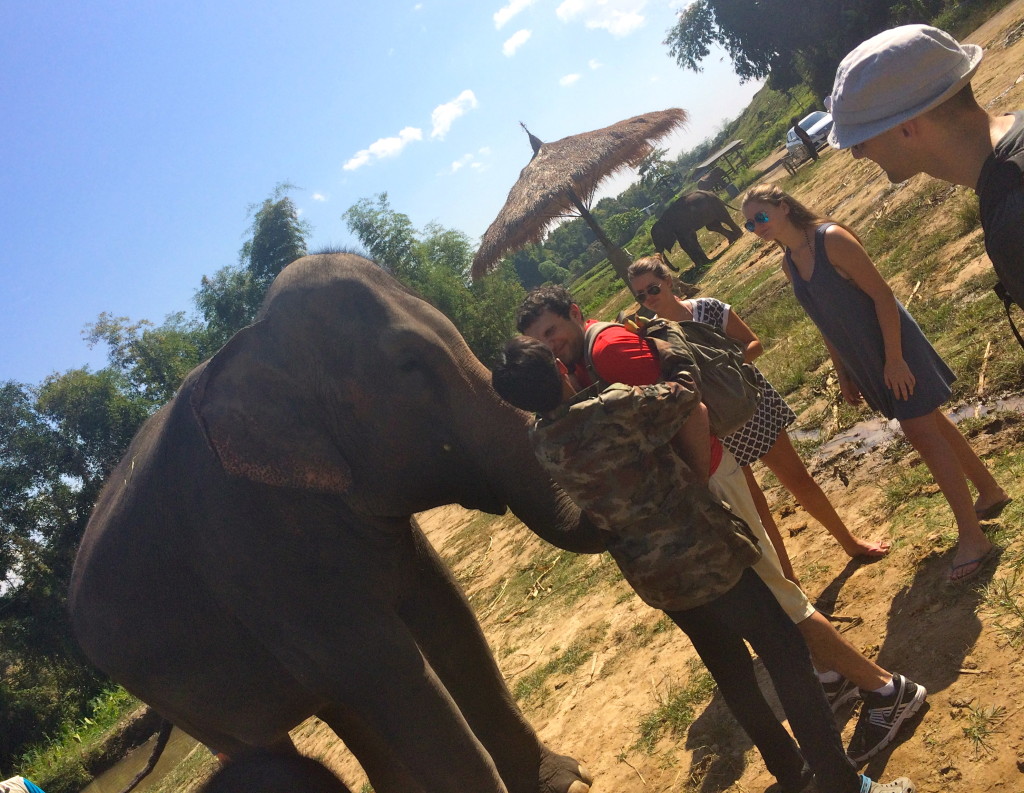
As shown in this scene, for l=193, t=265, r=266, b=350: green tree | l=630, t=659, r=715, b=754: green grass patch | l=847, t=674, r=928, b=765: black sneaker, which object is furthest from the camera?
l=193, t=265, r=266, b=350: green tree

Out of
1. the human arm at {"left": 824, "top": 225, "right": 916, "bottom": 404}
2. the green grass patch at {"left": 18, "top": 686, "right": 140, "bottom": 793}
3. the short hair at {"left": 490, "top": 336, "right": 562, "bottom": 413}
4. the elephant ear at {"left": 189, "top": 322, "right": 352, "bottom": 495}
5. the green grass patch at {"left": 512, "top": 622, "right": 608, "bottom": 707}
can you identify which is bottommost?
the green grass patch at {"left": 18, "top": 686, "right": 140, "bottom": 793}

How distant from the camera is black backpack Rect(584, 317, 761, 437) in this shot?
273cm

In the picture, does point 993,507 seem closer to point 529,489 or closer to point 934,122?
point 529,489

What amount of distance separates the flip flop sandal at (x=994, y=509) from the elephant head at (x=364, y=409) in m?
2.09

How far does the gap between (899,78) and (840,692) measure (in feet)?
8.12

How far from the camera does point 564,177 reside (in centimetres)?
1479

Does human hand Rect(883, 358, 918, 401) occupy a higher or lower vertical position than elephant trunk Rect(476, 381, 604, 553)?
lower

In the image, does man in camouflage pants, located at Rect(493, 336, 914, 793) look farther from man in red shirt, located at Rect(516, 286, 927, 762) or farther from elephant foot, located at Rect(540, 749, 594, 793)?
elephant foot, located at Rect(540, 749, 594, 793)

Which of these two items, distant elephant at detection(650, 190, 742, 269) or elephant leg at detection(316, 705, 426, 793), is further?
distant elephant at detection(650, 190, 742, 269)

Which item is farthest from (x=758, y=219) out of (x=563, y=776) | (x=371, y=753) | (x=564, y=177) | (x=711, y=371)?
(x=564, y=177)

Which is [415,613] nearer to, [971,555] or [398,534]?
[398,534]

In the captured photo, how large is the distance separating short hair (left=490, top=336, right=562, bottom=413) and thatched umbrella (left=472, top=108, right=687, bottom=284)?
1227 cm

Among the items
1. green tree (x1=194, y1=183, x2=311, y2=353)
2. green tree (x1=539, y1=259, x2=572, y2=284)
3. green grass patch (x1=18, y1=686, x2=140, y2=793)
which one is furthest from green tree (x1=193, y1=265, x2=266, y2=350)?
green tree (x1=539, y1=259, x2=572, y2=284)

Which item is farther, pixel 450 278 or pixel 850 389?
pixel 450 278
